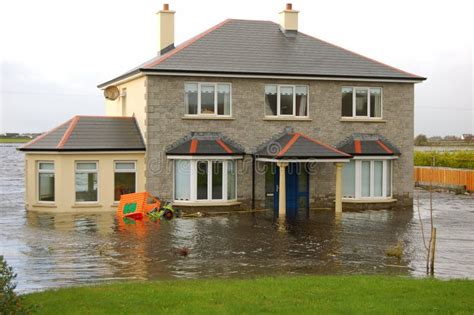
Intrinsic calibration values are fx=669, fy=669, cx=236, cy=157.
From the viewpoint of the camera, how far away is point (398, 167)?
101 feet

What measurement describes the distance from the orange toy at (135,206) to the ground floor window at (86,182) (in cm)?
176

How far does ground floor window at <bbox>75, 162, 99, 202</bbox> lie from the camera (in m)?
27.1

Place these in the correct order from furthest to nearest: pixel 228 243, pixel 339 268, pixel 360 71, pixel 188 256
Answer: pixel 360 71, pixel 228 243, pixel 188 256, pixel 339 268

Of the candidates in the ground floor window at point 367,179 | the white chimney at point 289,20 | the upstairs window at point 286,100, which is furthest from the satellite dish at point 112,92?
the ground floor window at point 367,179

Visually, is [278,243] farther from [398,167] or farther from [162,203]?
[398,167]

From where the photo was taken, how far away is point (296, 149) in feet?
89.5

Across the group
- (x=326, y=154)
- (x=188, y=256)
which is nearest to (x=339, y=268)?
(x=188, y=256)

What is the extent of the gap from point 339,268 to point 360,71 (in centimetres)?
1644

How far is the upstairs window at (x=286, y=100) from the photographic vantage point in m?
29.1

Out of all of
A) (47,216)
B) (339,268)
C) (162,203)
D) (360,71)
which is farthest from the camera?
(360,71)

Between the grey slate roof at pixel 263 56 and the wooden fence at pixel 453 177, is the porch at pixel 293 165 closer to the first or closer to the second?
the grey slate roof at pixel 263 56

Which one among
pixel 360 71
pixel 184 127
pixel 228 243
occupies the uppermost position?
pixel 360 71

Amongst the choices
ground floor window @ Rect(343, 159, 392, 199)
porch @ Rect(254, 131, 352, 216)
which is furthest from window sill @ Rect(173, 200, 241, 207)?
ground floor window @ Rect(343, 159, 392, 199)

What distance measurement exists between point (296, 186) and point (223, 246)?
36.4 ft
